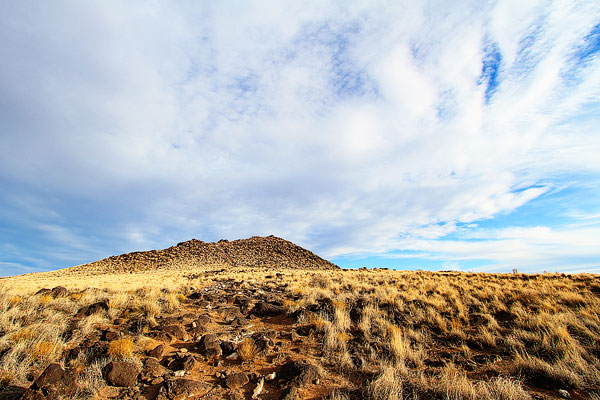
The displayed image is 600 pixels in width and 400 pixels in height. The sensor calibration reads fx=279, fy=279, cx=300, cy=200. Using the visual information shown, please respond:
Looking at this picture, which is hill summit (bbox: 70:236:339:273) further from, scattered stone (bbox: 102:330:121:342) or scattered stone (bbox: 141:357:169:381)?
scattered stone (bbox: 141:357:169:381)

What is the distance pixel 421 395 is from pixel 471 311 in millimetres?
7565

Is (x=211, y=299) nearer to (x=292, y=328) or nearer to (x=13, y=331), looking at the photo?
(x=292, y=328)

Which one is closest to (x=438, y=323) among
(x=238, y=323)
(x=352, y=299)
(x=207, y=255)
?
(x=352, y=299)

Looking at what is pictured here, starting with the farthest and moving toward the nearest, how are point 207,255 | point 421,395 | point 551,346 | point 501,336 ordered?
point 207,255
point 501,336
point 551,346
point 421,395

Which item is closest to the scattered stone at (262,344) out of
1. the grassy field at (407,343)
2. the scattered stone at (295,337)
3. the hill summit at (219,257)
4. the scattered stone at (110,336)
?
the grassy field at (407,343)

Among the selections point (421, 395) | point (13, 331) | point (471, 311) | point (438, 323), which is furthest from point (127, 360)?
point (471, 311)

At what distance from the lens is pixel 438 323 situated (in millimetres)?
9141

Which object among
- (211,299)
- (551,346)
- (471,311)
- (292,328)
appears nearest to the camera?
(551,346)

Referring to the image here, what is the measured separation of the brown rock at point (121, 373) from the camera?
212 inches

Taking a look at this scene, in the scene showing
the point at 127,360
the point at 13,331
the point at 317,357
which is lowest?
the point at 317,357

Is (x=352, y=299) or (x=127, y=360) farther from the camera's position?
(x=352, y=299)

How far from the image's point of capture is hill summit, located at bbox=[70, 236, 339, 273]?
5297 cm

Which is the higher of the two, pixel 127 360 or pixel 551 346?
pixel 127 360

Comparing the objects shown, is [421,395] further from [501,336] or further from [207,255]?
[207,255]
